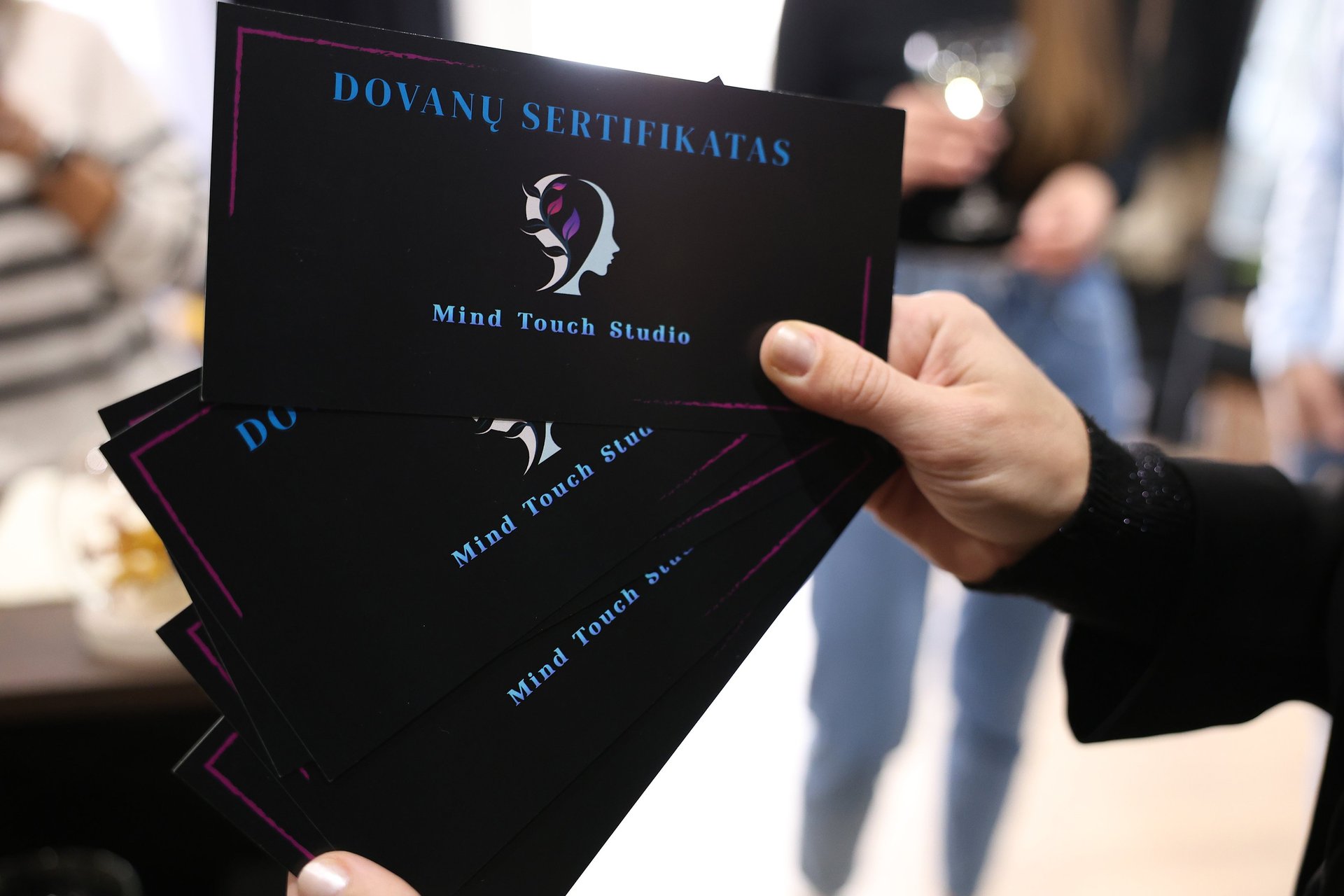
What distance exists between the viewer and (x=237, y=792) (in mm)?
527

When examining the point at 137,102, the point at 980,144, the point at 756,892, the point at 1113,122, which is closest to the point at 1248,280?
the point at 1113,122

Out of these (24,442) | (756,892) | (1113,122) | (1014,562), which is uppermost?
(1113,122)

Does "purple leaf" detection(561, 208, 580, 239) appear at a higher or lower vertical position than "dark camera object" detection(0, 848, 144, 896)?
higher

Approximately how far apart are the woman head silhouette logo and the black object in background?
1773mm

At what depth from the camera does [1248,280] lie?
3455 millimetres

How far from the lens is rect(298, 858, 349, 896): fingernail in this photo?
523 millimetres

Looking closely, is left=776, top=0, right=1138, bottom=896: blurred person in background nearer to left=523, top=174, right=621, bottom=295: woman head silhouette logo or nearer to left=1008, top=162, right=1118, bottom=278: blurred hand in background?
left=1008, top=162, right=1118, bottom=278: blurred hand in background

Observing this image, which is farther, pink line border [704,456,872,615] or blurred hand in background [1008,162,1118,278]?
blurred hand in background [1008,162,1118,278]

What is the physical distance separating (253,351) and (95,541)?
0.46 m

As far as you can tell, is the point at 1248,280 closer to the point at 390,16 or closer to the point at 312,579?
the point at 390,16

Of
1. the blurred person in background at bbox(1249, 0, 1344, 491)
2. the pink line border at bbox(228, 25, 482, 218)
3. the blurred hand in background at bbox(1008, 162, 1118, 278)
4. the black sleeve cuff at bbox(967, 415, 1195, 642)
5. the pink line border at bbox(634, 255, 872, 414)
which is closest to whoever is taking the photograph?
the pink line border at bbox(228, 25, 482, 218)

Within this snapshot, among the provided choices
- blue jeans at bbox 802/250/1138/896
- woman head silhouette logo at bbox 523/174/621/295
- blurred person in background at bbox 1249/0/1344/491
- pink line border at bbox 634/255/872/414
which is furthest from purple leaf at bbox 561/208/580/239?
blurred person in background at bbox 1249/0/1344/491

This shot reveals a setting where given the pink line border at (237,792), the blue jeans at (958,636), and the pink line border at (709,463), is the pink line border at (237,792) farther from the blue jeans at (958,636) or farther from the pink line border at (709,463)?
the blue jeans at (958,636)

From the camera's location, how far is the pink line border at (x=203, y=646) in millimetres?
518
